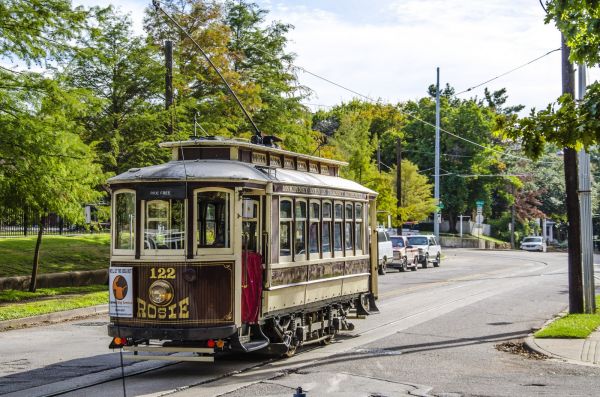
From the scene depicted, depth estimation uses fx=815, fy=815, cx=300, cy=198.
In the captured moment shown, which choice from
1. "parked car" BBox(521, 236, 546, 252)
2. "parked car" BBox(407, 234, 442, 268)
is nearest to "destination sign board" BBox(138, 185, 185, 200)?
"parked car" BBox(407, 234, 442, 268)

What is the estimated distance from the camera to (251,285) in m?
12.5

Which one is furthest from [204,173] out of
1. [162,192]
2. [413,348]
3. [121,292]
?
[413,348]

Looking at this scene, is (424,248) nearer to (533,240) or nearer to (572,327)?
(572,327)

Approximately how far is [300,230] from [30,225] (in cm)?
1897

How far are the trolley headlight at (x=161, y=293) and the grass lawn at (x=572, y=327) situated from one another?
808 centimetres

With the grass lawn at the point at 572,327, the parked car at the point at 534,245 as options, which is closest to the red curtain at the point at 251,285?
the grass lawn at the point at 572,327

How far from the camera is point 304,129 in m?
38.2

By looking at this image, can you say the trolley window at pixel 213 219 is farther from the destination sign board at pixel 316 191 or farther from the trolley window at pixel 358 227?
the trolley window at pixel 358 227

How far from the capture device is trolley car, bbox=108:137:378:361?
38.1 ft

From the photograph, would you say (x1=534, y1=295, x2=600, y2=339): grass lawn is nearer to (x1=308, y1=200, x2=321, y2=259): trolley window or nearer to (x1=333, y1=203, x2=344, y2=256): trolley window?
(x1=333, y1=203, x2=344, y2=256): trolley window

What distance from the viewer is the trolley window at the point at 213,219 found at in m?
12.0

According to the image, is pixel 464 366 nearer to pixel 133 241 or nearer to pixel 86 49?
pixel 133 241

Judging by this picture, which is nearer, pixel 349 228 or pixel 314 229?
pixel 314 229

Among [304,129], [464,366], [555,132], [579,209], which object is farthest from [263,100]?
[555,132]
